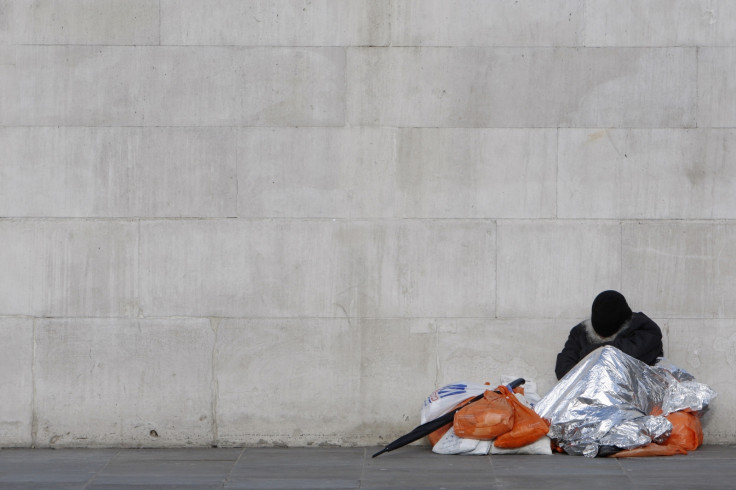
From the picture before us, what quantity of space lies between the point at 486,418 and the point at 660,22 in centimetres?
309

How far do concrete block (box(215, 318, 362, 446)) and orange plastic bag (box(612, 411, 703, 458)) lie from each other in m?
1.96

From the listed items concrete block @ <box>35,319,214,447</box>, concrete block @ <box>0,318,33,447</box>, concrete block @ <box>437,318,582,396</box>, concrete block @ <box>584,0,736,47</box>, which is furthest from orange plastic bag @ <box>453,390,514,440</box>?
concrete block @ <box>0,318,33,447</box>

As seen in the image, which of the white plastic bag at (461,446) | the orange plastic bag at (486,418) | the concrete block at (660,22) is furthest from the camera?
the concrete block at (660,22)

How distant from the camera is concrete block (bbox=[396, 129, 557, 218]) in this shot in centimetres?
736

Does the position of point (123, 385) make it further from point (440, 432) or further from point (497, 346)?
point (497, 346)

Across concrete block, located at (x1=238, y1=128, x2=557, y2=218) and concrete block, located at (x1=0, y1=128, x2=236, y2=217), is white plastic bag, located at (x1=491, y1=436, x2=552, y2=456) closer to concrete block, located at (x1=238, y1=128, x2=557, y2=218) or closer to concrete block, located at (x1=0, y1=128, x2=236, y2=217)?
concrete block, located at (x1=238, y1=128, x2=557, y2=218)

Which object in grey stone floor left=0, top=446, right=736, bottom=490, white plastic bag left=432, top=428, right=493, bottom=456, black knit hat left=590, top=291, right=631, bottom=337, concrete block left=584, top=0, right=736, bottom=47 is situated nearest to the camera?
grey stone floor left=0, top=446, right=736, bottom=490

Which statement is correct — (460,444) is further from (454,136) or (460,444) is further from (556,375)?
(454,136)

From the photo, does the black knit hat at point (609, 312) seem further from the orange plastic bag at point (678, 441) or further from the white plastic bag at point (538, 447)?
the white plastic bag at point (538, 447)

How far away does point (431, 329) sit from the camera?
737 centimetres

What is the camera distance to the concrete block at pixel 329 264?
24.2ft

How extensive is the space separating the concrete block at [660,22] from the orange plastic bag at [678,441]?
8.68 ft

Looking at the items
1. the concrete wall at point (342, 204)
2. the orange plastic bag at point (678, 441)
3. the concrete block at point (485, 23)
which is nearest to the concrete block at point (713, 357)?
the concrete wall at point (342, 204)

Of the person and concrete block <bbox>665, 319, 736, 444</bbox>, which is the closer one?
the person
